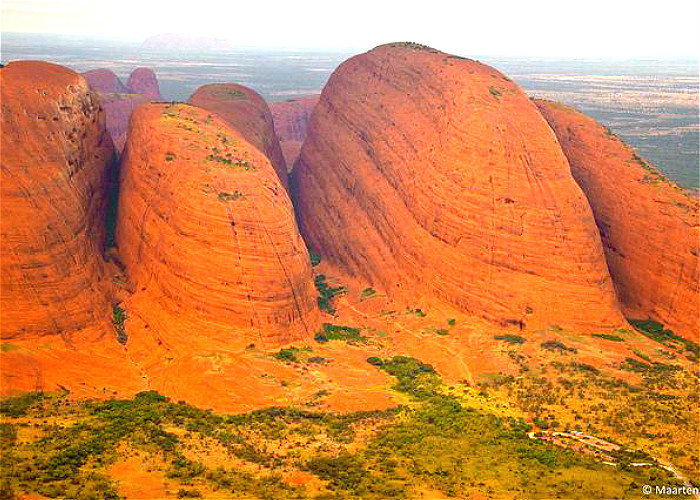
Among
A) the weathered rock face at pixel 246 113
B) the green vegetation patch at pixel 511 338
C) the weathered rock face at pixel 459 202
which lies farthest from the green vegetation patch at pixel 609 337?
the weathered rock face at pixel 246 113

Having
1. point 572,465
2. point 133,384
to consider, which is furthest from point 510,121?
point 133,384

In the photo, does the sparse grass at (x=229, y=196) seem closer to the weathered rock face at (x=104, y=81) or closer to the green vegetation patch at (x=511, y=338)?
the green vegetation patch at (x=511, y=338)

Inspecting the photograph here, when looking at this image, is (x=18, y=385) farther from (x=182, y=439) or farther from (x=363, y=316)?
(x=363, y=316)

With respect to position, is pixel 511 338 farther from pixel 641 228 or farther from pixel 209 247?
pixel 209 247

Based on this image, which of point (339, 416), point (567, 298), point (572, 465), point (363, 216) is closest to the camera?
point (572, 465)

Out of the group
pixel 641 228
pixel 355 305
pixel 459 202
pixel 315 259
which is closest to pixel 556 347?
pixel 459 202

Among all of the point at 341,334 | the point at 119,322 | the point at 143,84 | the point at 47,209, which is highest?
the point at 143,84
